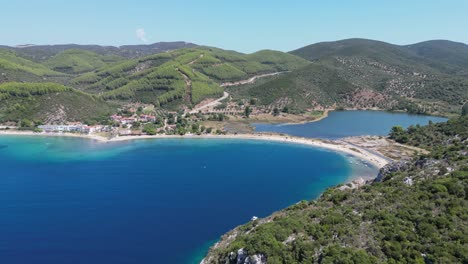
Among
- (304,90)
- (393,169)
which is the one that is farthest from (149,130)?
(304,90)

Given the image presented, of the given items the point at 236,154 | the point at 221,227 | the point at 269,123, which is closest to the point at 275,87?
the point at 269,123

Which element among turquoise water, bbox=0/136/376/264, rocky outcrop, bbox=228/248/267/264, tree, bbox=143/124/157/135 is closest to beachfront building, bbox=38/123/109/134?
turquoise water, bbox=0/136/376/264

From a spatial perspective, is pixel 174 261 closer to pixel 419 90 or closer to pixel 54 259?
pixel 54 259

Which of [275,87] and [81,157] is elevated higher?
[275,87]

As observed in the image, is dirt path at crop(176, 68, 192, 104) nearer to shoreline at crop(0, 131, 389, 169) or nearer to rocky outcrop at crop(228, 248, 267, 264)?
shoreline at crop(0, 131, 389, 169)

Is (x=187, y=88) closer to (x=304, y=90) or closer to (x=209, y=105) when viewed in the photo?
(x=209, y=105)
